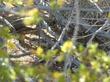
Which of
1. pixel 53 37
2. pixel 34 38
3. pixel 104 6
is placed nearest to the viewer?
pixel 104 6

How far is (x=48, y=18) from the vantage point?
398 centimetres

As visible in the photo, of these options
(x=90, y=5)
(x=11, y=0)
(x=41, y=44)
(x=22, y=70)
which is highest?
(x=11, y=0)

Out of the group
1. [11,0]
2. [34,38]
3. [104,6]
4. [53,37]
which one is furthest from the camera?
[34,38]

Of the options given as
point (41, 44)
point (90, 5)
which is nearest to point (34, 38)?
point (41, 44)

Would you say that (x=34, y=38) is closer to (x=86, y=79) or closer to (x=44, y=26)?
(x=44, y=26)

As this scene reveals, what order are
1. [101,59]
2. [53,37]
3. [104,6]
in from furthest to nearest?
[53,37] → [104,6] → [101,59]

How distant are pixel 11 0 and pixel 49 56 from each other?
0.86 metres

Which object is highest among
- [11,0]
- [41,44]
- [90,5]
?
[11,0]

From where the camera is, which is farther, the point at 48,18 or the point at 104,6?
the point at 48,18

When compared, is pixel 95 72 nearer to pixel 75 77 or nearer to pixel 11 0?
pixel 75 77

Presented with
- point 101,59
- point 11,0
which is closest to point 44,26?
point 11,0

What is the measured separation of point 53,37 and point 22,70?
7.15 feet

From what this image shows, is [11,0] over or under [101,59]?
over

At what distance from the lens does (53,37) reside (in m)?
3.74
